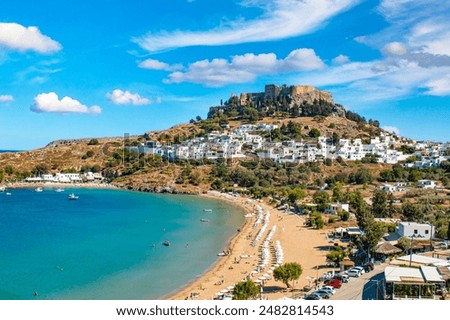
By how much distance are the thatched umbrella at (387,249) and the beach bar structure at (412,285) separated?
25.0ft

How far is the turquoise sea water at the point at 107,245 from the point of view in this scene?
24984 millimetres

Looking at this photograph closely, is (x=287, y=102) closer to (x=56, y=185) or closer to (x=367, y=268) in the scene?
(x=56, y=185)

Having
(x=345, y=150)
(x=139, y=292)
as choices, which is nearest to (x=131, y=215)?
(x=139, y=292)

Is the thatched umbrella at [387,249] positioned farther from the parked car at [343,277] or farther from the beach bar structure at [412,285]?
A: the beach bar structure at [412,285]

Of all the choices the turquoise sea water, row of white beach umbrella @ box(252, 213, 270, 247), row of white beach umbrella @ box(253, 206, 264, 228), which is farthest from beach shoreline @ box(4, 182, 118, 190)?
row of white beach umbrella @ box(252, 213, 270, 247)

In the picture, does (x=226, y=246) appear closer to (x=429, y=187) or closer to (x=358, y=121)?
(x=429, y=187)

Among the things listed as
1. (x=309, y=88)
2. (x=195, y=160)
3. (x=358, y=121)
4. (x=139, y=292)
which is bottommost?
(x=139, y=292)

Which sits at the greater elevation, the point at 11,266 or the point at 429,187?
the point at 429,187

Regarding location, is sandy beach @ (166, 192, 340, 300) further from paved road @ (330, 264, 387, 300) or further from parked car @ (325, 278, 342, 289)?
paved road @ (330, 264, 387, 300)

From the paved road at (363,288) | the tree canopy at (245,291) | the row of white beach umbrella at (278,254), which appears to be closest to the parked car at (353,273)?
the paved road at (363,288)

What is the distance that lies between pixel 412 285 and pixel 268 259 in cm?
1201

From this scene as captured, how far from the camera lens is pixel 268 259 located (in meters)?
28.4
